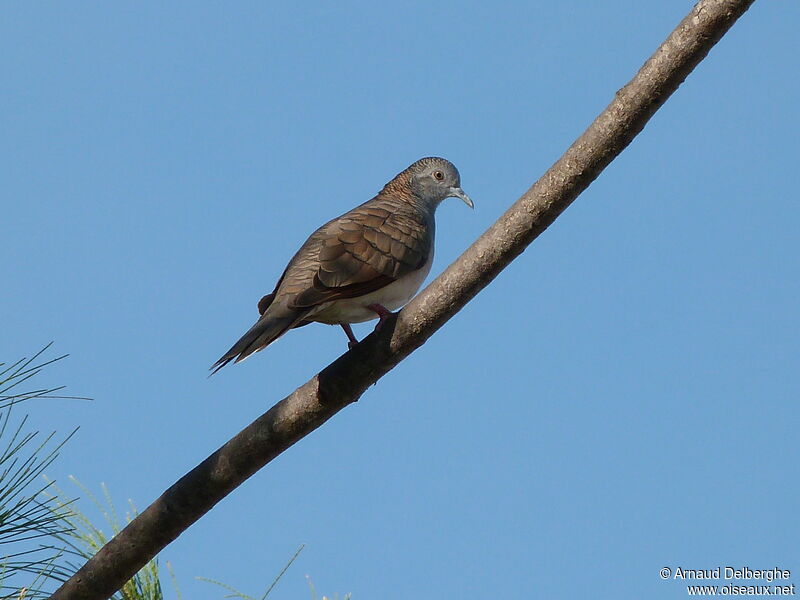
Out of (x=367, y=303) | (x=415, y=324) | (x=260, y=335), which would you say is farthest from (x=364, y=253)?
(x=415, y=324)

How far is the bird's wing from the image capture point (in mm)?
4145

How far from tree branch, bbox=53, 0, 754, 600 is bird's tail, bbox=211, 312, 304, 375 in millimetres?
738

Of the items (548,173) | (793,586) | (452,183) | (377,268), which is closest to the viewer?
(548,173)

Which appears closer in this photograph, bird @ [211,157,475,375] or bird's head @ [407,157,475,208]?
bird @ [211,157,475,375]

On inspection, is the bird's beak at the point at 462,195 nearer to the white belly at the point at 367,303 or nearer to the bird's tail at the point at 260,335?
the white belly at the point at 367,303

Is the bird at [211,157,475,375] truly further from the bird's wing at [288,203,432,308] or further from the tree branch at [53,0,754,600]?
the tree branch at [53,0,754,600]

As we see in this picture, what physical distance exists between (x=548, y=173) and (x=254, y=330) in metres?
1.65

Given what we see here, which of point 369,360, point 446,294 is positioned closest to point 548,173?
point 446,294

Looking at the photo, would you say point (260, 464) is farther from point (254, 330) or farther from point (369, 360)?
point (254, 330)

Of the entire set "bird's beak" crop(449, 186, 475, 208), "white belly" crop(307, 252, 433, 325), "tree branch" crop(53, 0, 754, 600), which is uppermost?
"bird's beak" crop(449, 186, 475, 208)

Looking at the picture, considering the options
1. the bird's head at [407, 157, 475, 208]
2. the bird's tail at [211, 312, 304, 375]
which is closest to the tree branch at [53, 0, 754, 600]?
the bird's tail at [211, 312, 304, 375]

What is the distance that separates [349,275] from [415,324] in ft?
4.31

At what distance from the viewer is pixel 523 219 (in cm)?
278

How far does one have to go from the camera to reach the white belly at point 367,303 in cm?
433
